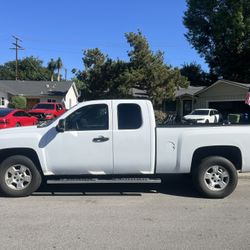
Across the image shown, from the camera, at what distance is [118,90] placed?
114 feet

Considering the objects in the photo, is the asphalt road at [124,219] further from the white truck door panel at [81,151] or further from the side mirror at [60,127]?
the side mirror at [60,127]

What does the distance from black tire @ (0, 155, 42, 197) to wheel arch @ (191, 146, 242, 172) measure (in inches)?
114

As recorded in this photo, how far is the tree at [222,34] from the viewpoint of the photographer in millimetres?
46312

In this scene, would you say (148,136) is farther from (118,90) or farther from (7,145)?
(118,90)

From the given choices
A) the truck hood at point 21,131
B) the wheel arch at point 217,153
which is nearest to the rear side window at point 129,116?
the wheel arch at point 217,153

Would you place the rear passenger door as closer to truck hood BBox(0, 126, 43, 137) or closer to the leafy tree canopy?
truck hood BBox(0, 126, 43, 137)

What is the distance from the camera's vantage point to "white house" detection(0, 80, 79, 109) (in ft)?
176

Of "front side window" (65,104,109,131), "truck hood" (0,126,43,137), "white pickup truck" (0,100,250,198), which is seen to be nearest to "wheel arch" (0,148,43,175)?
"white pickup truck" (0,100,250,198)

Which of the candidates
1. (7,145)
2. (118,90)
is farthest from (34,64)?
(7,145)

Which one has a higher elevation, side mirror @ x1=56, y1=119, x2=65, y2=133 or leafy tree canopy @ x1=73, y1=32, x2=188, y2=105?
leafy tree canopy @ x1=73, y1=32, x2=188, y2=105

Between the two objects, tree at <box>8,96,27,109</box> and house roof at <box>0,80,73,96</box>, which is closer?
tree at <box>8,96,27,109</box>

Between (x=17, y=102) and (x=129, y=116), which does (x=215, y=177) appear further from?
(x=17, y=102)

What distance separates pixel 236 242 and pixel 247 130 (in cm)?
309

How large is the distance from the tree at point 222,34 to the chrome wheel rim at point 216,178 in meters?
40.7
